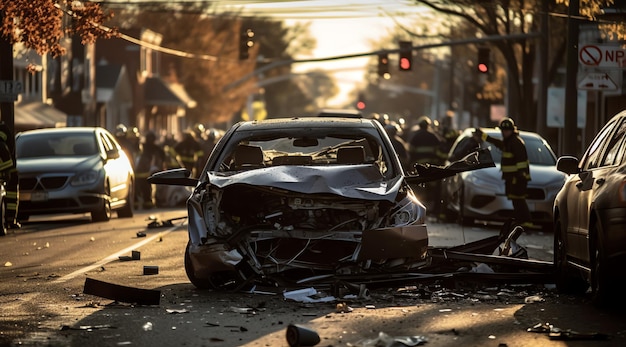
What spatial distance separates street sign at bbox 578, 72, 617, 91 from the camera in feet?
91.1

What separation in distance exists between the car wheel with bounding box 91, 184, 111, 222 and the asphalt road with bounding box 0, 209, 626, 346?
9.34 m

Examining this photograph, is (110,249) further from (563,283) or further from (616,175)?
(616,175)

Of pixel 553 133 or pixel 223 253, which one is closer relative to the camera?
pixel 223 253

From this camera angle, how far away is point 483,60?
1778 inches

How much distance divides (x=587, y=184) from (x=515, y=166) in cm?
964

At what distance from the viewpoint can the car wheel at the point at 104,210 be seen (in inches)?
987

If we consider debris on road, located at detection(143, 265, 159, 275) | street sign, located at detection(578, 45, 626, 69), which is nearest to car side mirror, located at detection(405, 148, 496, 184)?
debris on road, located at detection(143, 265, 159, 275)

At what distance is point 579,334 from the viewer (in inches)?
380

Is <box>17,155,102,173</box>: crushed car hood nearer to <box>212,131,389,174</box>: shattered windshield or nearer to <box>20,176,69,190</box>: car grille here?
<box>20,176,69,190</box>: car grille

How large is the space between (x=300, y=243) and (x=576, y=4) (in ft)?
56.9

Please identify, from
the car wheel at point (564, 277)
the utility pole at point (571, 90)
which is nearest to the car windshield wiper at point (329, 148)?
the car wheel at point (564, 277)

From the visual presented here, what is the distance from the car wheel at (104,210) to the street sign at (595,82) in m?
9.05

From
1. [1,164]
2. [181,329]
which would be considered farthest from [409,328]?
[1,164]

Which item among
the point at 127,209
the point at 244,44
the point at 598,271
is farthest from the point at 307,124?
the point at 244,44
